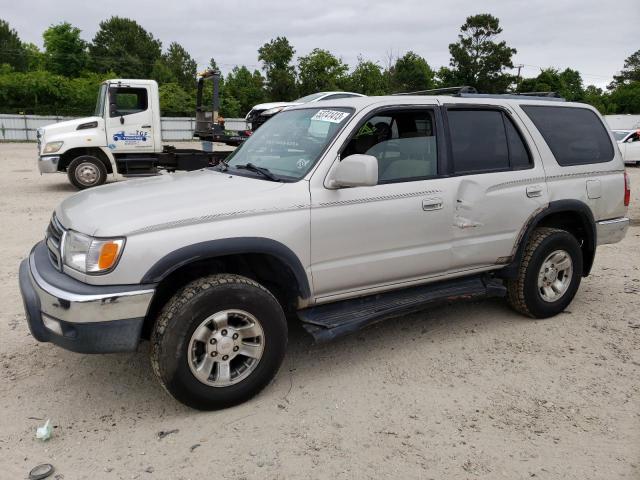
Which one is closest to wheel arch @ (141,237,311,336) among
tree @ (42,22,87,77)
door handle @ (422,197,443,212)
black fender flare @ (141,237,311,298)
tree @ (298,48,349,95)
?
black fender flare @ (141,237,311,298)

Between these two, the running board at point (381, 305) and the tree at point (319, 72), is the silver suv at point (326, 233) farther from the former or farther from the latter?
the tree at point (319, 72)

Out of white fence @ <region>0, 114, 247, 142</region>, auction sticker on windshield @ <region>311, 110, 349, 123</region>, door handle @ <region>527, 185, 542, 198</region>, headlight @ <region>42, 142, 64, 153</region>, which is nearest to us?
auction sticker on windshield @ <region>311, 110, 349, 123</region>

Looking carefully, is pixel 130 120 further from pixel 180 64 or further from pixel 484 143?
pixel 180 64

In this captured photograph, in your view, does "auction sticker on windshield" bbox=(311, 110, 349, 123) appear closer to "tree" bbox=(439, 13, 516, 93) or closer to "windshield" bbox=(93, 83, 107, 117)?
"windshield" bbox=(93, 83, 107, 117)

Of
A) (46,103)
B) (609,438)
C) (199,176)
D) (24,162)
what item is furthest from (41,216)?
(46,103)

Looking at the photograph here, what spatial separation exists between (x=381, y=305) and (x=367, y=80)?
4551 cm

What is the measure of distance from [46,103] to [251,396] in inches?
1602

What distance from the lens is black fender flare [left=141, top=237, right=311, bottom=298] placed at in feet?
9.69

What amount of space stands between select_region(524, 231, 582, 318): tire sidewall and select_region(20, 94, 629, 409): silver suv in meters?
0.02

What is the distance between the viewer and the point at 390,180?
376cm

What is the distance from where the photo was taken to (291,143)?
12.9 ft

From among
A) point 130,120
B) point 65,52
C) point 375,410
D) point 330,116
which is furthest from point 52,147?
point 65,52

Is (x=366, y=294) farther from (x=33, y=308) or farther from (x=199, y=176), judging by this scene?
(x=33, y=308)

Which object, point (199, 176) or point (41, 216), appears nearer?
point (199, 176)
